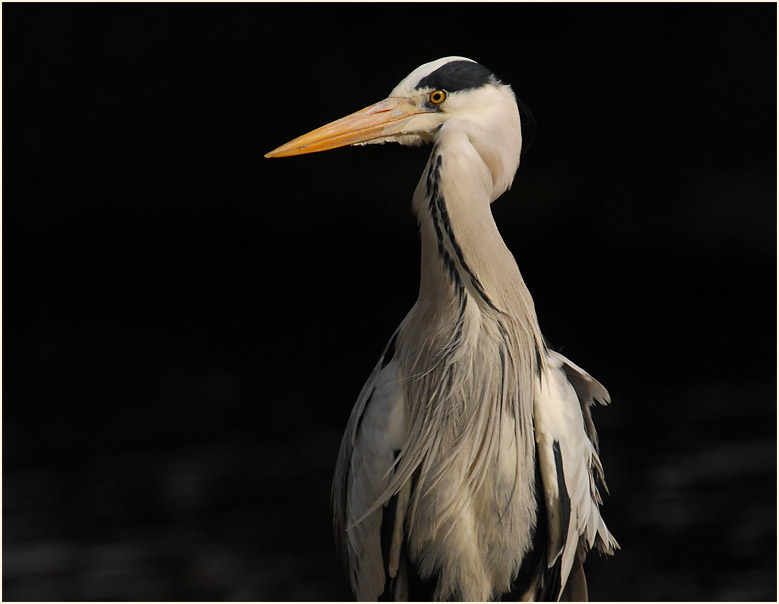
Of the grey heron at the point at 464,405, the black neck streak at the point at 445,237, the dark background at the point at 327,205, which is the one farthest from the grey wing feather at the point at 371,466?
the dark background at the point at 327,205

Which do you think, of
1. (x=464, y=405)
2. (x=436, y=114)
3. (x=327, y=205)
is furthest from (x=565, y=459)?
(x=327, y=205)

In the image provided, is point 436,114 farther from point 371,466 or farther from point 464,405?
point 371,466

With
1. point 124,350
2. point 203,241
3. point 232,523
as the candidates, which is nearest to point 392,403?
point 232,523

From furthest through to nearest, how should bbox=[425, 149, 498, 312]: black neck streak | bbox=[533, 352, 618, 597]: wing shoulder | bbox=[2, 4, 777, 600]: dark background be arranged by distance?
1. bbox=[2, 4, 777, 600]: dark background
2. bbox=[533, 352, 618, 597]: wing shoulder
3. bbox=[425, 149, 498, 312]: black neck streak

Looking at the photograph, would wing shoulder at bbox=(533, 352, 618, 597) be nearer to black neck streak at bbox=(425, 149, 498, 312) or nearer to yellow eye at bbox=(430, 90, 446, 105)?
black neck streak at bbox=(425, 149, 498, 312)

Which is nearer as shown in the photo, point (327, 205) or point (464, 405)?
point (464, 405)

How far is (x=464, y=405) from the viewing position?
1723mm

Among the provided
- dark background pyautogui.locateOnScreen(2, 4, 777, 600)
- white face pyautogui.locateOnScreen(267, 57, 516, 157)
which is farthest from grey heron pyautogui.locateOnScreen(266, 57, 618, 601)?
dark background pyautogui.locateOnScreen(2, 4, 777, 600)

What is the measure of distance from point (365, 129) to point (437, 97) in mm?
132

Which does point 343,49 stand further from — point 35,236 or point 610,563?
point 610,563

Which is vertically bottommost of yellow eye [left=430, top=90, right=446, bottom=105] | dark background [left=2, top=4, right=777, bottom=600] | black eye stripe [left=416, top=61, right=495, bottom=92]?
dark background [left=2, top=4, right=777, bottom=600]

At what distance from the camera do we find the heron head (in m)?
1.66

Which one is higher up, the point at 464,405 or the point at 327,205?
the point at 464,405

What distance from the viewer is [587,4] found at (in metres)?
6.89
